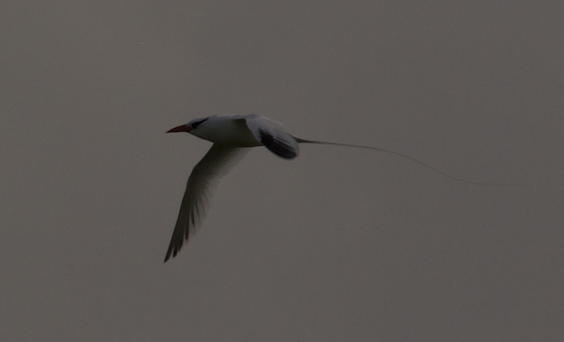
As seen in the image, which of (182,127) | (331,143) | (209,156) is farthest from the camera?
(209,156)

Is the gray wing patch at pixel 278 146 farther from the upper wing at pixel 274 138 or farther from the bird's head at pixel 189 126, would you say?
the bird's head at pixel 189 126

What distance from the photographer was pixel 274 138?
13945 mm

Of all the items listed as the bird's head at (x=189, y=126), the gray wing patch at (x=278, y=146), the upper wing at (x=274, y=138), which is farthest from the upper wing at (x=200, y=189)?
the gray wing patch at (x=278, y=146)

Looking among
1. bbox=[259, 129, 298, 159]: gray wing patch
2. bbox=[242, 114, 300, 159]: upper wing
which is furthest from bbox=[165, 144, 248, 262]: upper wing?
bbox=[259, 129, 298, 159]: gray wing patch

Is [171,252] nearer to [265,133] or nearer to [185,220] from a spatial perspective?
[185,220]

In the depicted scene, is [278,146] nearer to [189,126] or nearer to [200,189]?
[189,126]

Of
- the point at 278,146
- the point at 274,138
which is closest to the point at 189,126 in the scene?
the point at 274,138

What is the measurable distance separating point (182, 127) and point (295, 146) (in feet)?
14.9

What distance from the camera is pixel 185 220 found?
62.3 ft

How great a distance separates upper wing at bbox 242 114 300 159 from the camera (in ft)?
44.2

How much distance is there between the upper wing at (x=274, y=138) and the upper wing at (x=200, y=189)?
3.78m

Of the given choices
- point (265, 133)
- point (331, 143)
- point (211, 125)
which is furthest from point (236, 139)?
point (265, 133)

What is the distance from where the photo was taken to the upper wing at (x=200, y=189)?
1891 centimetres

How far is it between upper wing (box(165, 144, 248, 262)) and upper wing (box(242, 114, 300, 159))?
378 cm
